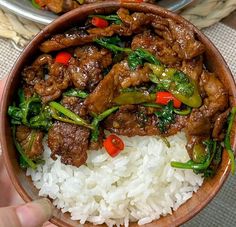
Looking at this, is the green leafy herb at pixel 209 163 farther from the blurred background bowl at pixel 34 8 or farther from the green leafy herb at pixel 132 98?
the blurred background bowl at pixel 34 8

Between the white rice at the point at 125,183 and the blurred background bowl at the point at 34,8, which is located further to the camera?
the blurred background bowl at the point at 34,8

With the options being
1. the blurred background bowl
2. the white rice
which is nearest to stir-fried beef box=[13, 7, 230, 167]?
the white rice

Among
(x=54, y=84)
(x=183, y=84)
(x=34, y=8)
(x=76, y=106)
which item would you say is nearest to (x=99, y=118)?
→ (x=76, y=106)

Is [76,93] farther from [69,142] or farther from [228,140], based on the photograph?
[228,140]

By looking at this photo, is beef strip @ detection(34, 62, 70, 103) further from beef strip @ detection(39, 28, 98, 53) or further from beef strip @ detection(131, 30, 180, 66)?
beef strip @ detection(131, 30, 180, 66)

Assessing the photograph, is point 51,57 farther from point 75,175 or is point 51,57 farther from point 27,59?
point 75,175

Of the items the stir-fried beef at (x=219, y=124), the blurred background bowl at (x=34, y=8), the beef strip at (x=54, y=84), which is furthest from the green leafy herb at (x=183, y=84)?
the blurred background bowl at (x=34, y=8)

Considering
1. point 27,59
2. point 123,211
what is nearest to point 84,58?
point 27,59
